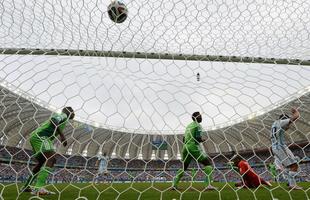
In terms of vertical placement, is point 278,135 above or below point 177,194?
above

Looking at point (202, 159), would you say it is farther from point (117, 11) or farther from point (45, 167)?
point (117, 11)

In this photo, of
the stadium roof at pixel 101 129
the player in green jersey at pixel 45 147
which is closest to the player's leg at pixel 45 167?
the player in green jersey at pixel 45 147

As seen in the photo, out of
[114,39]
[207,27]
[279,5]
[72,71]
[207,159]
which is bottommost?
[207,159]

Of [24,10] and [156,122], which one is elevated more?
[24,10]

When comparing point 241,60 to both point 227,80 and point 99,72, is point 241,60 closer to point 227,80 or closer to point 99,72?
point 227,80

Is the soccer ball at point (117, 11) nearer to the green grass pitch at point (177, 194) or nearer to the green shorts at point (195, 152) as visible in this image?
the green shorts at point (195, 152)

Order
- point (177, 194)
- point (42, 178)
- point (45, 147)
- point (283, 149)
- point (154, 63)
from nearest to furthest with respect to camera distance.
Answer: point (42, 178) < point (45, 147) < point (154, 63) < point (177, 194) < point (283, 149)

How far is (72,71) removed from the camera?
3283 millimetres

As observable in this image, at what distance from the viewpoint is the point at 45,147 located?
344cm

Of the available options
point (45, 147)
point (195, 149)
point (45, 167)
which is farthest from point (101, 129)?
point (195, 149)

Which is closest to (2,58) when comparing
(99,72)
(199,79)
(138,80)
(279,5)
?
(99,72)

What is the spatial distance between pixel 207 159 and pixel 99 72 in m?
1.81

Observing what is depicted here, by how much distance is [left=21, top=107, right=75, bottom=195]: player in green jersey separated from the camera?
3.18 metres

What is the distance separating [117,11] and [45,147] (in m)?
1.95
